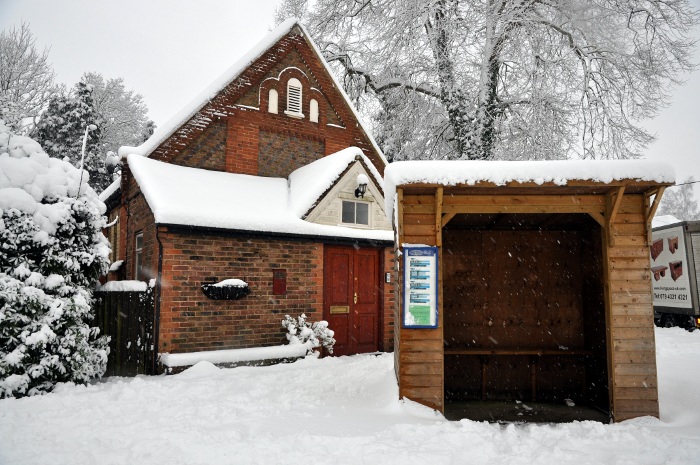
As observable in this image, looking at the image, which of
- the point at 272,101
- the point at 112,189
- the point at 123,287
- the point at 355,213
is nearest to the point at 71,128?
the point at 112,189

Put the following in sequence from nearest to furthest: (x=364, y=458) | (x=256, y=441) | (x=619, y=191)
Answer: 1. (x=364, y=458)
2. (x=256, y=441)
3. (x=619, y=191)

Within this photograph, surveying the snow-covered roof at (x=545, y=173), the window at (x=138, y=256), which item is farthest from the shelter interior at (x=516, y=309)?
the window at (x=138, y=256)

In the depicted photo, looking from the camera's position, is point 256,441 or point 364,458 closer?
point 364,458

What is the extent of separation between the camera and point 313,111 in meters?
12.3

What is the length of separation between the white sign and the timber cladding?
7.51 m

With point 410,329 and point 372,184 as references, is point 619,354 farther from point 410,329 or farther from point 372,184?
point 372,184

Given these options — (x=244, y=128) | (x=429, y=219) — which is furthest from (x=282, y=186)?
(x=429, y=219)

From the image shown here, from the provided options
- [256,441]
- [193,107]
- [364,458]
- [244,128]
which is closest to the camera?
[364,458]

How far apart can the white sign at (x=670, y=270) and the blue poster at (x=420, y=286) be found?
397 inches

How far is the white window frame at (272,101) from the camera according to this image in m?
11.6

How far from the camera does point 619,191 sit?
5.30m

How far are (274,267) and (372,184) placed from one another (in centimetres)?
338

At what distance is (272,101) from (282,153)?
4.50 feet

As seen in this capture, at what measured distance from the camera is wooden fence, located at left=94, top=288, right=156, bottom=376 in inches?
310
